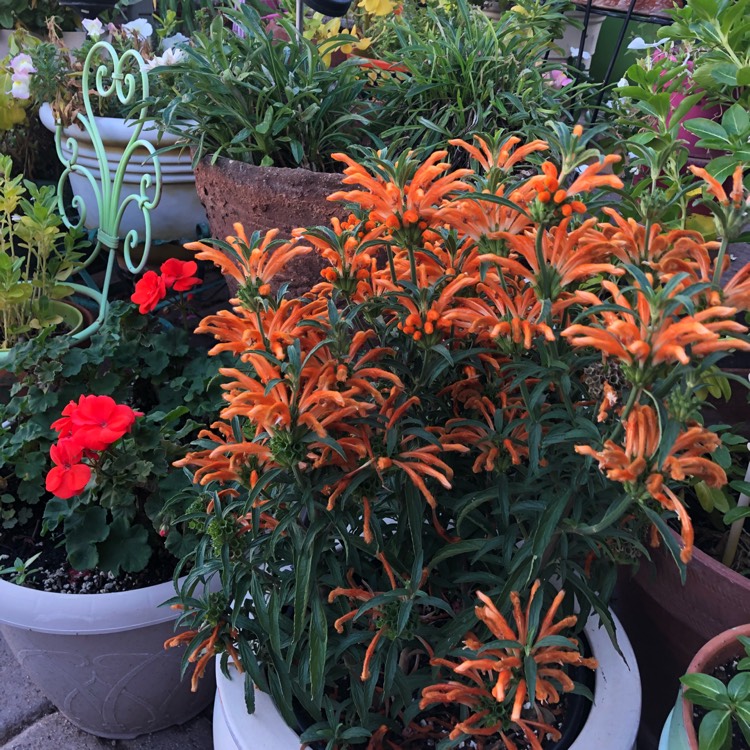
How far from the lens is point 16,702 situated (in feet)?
4.45

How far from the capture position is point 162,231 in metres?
1.86

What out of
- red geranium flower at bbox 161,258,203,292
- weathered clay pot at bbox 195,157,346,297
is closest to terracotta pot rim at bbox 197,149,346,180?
weathered clay pot at bbox 195,157,346,297

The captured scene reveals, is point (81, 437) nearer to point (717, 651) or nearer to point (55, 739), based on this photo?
point (55, 739)

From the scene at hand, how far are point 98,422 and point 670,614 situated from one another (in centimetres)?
93

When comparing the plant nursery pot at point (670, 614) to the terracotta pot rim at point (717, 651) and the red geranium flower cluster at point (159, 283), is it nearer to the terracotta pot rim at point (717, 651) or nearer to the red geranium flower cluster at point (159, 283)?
the terracotta pot rim at point (717, 651)

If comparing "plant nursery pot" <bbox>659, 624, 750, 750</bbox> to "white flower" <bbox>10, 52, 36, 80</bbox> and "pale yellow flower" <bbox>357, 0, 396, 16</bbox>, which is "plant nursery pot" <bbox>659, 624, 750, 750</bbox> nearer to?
"pale yellow flower" <bbox>357, 0, 396, 16</bbox>

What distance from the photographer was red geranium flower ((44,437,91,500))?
1047 millimetres

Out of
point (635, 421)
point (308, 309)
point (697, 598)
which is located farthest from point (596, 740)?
point (308, 309)

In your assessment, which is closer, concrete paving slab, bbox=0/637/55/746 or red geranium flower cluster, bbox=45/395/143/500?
red geranium flower cluster, bbox=45/395/143/500

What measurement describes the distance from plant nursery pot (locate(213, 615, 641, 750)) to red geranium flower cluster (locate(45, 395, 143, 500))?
0.37 meters

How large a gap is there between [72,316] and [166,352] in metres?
0.38

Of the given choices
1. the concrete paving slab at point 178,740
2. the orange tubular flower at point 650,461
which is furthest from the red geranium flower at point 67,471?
the orange tubular flower at point 650,461

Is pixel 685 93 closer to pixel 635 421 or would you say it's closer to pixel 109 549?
pixel 635 421

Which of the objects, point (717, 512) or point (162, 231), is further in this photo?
point (162, 231)
